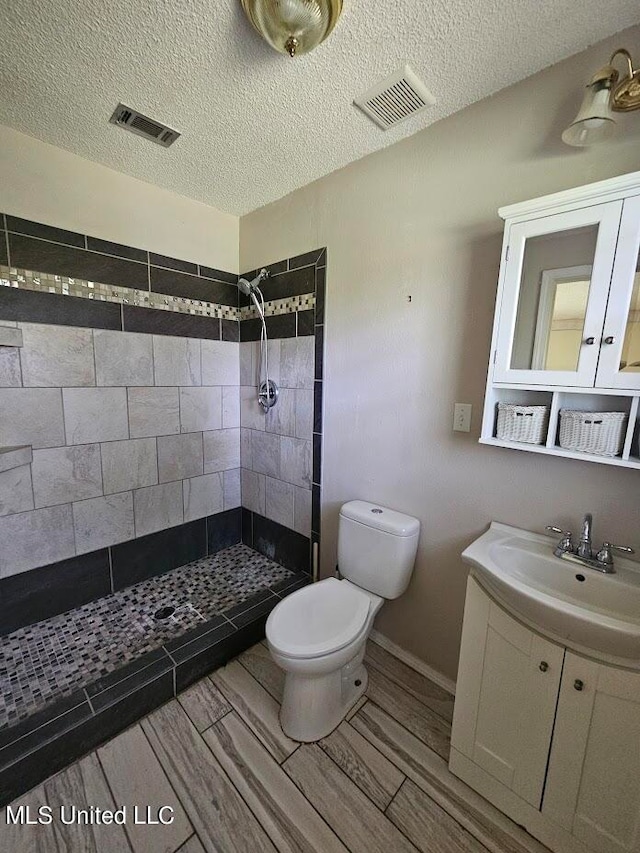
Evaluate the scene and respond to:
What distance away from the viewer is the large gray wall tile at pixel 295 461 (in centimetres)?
208

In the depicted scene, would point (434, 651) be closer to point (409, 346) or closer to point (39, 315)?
point (409, 346)

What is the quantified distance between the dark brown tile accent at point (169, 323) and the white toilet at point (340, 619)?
4.74 feet

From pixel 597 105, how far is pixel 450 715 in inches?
84.0

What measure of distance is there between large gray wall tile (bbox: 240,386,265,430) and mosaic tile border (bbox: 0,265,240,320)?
1.71 feet

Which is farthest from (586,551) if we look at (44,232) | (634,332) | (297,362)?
(44,232)

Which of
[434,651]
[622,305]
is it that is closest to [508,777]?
[434,651]

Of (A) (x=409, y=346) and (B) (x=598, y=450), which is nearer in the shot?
(B) (x=598, y=450)

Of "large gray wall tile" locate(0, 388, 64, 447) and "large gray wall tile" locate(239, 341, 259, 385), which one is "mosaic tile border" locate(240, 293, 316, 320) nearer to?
"large gray wall tile" locate(239, 341, 259, 385)

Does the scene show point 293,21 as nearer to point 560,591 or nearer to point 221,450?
point 560,591

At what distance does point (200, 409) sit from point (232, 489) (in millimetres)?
631

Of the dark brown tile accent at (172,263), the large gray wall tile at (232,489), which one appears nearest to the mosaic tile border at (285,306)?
the dark brown tile accent at (172,263)

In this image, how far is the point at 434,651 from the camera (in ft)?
5.27

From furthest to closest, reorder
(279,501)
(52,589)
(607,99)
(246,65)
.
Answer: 1. (279,501)
2. (52,589)
3. (246,65)
4. (607,99)

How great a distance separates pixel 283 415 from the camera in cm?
219
